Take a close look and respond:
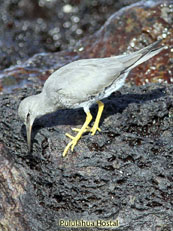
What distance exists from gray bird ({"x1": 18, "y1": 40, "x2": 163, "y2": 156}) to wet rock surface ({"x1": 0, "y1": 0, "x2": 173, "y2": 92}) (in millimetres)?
2997

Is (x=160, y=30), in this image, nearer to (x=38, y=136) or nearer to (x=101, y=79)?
(x=101, y=79)

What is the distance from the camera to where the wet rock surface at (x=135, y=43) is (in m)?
9.62

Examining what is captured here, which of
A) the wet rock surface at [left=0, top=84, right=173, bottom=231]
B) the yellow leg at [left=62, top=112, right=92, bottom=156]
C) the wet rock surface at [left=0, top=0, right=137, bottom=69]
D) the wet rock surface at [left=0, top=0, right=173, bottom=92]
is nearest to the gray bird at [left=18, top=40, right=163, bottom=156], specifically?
the yellow leg at [left=62, top=112, right=92, bottom=156]

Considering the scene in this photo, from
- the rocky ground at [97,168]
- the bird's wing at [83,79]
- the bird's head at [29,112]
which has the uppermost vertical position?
the bird's wing at [83,79]

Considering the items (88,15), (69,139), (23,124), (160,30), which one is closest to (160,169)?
(69,139)

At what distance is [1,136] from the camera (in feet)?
21.1

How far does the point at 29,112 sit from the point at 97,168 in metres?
1.63

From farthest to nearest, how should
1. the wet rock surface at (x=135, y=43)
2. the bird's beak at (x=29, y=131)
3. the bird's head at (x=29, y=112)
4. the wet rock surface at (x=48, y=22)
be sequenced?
the wet rock surface at (x=48, y=22), the wet rock surface at (x=135, y=43), the bird's head at (x=29, y=112), the bird's beak at (x=29, y=131)

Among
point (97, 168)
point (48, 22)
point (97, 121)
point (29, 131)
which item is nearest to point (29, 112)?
point (29, 131)

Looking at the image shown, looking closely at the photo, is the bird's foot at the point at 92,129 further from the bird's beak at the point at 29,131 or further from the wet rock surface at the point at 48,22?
the wet rock surface at the point at 48,22

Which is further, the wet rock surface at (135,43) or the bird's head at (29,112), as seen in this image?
the wet rock surface at (135,43)

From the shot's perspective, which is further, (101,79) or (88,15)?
(88,15)

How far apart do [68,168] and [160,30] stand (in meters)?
5.76

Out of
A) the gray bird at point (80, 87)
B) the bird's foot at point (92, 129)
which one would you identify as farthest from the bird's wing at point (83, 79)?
the bird's foot at point (92, 129)
